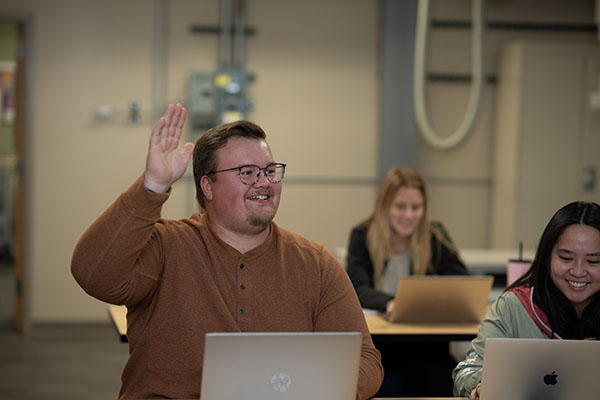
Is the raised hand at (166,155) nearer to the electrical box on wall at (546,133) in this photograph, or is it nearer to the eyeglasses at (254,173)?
the eyeglasses at (254,173)

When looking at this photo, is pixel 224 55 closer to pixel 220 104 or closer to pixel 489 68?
pixel 220 104

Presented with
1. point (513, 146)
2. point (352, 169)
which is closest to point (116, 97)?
point (352, 169)

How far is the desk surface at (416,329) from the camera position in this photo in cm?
245

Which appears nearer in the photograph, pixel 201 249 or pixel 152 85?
pixel 201 249

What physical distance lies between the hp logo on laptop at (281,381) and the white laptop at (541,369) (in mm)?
391

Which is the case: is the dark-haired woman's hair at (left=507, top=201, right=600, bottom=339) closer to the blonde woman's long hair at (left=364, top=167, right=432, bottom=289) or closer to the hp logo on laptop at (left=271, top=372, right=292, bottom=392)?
the hp logo on laptop at (left=271, top=372, right=292, bottom=392)

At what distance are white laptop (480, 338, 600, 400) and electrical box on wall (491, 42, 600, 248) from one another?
3.60 metres

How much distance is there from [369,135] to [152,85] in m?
1.53

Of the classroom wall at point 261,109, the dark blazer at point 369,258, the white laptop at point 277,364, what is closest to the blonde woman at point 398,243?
→ the dark blazer at point 369,258

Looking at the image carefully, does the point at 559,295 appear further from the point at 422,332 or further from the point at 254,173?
the point at 254,173

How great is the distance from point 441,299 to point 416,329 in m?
0.14

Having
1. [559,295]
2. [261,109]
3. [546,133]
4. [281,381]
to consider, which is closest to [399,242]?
[559,295]

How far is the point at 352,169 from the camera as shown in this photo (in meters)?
5.07

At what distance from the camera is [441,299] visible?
2545 millimetres
